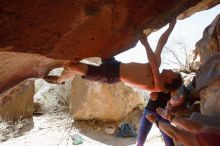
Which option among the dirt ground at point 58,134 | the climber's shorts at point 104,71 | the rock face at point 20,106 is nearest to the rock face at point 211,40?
the climber's shorts at point 104,71

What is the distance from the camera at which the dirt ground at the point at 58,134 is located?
8.34 m

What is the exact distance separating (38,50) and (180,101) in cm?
288

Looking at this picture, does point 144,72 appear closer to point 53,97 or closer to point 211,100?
point 211,100

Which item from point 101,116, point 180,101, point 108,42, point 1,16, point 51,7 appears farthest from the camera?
point 101,116

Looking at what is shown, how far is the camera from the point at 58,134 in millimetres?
8922

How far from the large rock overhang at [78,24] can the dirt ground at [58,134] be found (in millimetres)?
4736

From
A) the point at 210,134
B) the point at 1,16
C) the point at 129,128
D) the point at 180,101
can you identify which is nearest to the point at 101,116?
the point at 129,128

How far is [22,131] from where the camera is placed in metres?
8.89

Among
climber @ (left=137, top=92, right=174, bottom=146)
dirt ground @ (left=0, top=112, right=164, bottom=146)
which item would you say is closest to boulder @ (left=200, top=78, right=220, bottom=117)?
climber @ (left=137, top=92, right=174, bottom=146)

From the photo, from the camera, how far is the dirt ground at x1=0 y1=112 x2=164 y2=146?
27.3 feet

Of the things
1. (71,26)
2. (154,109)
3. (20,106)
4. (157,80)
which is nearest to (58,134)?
(20,106)

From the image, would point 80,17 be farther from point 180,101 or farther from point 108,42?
point 180,101

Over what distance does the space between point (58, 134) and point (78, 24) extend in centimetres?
620

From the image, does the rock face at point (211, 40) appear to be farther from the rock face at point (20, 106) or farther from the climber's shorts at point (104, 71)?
the rock face at point (20, 106)
